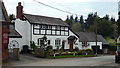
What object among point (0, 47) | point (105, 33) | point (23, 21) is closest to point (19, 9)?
point (23, 21)

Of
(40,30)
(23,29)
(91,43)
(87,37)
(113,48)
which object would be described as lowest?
(113,48)

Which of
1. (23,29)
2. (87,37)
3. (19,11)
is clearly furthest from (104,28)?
(19,11)

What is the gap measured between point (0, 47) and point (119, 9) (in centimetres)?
1384

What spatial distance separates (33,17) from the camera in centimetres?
3575

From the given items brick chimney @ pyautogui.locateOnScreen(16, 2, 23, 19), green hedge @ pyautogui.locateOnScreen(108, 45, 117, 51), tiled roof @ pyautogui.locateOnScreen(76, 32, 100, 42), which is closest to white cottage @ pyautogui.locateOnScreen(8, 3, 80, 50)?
brick chimney @ pyautogui.locateOnScreen(16, 2, 23, 19)

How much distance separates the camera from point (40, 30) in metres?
35.0

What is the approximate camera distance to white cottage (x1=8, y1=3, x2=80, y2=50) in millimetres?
34156

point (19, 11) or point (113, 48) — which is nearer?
point (19, 11)

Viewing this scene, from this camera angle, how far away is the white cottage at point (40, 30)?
1345 inches

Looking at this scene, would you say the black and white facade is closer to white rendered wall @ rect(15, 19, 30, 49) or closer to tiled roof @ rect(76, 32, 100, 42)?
white rendered wall @ rect(15, 19, 30, 49)

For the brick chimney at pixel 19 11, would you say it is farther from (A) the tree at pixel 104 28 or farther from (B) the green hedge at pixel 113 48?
(A) the tree at pixel 104 28

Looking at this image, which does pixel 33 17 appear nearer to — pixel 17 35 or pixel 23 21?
pixel 23 21

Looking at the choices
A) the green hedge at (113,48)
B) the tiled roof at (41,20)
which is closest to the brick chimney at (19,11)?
the tiled roof at (41,20)

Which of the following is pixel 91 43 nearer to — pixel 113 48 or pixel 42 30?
pixel 113 48
